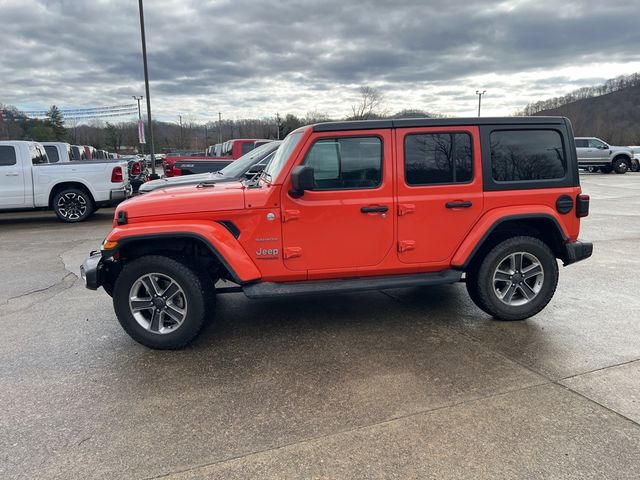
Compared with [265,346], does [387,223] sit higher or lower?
higher

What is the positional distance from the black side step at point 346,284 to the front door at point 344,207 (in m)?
0.13

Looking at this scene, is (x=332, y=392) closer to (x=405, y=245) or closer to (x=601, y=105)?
(x=405, y=245)

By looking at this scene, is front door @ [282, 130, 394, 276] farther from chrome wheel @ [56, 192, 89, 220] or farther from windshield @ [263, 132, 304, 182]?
chrome wheel @ [56, 192, 89, 220]

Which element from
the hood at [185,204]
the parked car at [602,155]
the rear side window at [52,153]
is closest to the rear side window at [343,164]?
the hood at [185,204]

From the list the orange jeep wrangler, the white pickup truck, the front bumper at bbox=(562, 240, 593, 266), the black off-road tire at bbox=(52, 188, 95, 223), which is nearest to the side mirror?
the orange jeep wrangler

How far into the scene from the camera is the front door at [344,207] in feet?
13.1

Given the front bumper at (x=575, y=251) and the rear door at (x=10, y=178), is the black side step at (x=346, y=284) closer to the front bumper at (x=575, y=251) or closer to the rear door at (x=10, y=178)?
the front bumper at (x=575, y=251)

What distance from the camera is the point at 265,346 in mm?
4043

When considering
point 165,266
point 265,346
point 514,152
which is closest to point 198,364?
point 265,346

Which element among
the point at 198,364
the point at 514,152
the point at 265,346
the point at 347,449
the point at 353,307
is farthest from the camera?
the point at 353,307

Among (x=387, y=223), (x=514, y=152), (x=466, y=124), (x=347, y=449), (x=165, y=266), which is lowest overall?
(x=347, y=449)

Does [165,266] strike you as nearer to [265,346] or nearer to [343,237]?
[265,346]

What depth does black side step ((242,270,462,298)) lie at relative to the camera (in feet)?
13.0

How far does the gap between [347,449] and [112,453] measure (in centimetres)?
134
